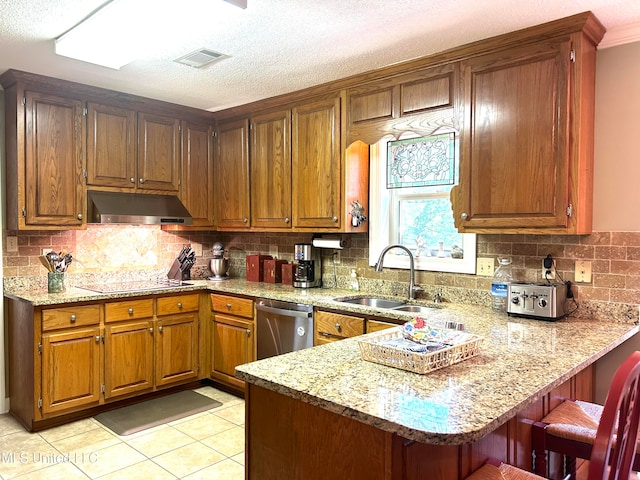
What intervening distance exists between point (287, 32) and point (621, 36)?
5.70 ft

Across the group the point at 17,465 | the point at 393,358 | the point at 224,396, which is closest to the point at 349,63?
the point at 393,358

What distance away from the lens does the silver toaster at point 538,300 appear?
2.58 m

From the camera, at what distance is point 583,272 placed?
8.92ft

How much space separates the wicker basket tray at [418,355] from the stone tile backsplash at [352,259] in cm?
120

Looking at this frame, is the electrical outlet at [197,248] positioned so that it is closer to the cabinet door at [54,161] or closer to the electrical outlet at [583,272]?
the cabinet door at [54,161]

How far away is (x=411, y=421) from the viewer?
126 centimetres

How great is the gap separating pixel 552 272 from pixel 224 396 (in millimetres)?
2589

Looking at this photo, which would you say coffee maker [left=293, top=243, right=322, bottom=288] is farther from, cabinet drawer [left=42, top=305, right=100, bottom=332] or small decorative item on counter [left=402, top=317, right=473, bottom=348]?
small decorative item on counter [left=402, top=317, right=473, bottom=348]

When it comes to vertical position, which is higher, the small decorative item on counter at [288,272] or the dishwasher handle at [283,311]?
the small decorative item on counter at [288,272]

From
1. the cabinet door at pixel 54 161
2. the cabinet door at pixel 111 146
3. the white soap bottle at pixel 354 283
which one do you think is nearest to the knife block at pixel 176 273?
the cabinet door at pixel 111 146

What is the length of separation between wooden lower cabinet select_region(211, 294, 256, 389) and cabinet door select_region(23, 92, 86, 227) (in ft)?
4.15

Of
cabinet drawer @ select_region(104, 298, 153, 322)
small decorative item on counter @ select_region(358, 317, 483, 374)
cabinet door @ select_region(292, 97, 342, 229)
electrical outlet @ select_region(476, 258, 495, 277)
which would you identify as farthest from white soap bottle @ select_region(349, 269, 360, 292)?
small decorative item on counter @ select_region(358, 317, 483, 374)

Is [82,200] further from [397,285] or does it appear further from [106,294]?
[397,285]

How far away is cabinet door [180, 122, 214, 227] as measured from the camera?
430 centimetres
